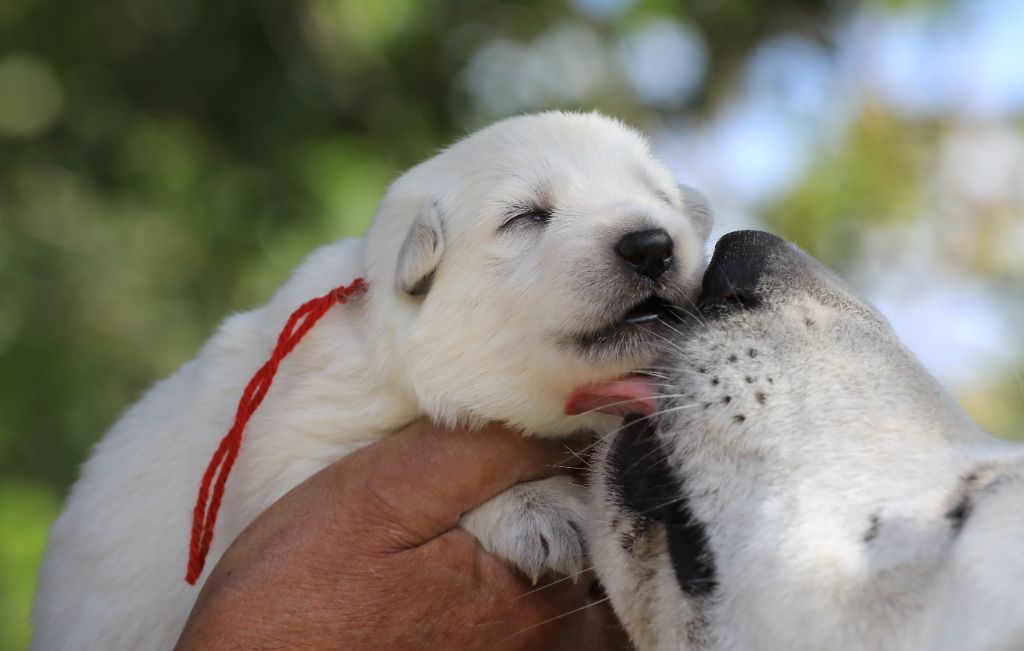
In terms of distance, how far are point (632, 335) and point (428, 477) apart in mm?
672

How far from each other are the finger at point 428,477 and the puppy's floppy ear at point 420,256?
0.43 meters

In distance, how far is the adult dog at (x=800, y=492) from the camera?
2.00 m

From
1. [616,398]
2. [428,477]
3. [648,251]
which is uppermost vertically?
[648,251]

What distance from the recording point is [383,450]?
9.82 feet

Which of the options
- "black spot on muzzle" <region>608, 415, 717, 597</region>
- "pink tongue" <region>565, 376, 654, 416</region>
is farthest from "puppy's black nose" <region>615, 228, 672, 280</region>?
"black spot on muzzle" <region>608, 415, 717, 597</region>

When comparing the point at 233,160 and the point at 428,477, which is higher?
the point at 233,160

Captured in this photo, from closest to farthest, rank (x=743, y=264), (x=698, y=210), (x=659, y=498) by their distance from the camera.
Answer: (x=659, y=498) → (x=743, y=264) → (x=698, y=210)

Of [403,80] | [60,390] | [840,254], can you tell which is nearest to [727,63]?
[840,254]

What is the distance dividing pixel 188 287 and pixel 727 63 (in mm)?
4629

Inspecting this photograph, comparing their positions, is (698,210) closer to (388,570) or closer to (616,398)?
(616,398)

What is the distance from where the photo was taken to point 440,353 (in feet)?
9.86

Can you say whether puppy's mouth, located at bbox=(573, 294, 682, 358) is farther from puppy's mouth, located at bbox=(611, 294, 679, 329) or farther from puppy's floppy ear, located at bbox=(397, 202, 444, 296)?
puppy's floppy ear, located at bbox=(397, 202, 444, 296)

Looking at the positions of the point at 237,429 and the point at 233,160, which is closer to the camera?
the point at 237,429

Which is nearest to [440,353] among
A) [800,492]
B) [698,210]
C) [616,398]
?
[616,398]
